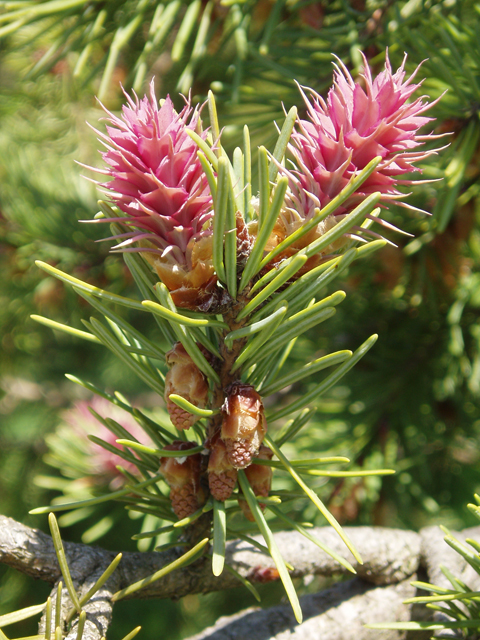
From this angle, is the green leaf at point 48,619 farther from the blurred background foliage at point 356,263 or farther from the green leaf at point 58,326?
the blurred background foliage at point 356,263

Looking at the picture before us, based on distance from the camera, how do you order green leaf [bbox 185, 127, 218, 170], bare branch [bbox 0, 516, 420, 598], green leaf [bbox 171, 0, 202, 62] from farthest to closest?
green leaf [bbox 171, 0, 202, 62], bare branch [bbox 0, 516, 420, 598], green leaf [bbox 185, 127, 218, 170]

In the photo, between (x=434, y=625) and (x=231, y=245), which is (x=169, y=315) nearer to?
(x=231, y=245)

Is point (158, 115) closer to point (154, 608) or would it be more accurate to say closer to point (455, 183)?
point (455, 183)

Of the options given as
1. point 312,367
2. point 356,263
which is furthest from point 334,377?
point 356,263

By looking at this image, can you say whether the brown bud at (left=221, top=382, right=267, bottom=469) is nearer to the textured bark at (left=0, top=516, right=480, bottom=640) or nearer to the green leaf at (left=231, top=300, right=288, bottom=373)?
the green leaf at (left=231, top=300, right=288, bottom=373)

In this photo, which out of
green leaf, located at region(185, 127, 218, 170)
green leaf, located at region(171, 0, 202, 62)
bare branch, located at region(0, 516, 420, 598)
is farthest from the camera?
green leaf, located at region(171, 0, 202, 62)

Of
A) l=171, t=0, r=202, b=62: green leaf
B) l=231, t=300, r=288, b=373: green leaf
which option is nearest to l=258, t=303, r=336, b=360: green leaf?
l=231, t=300, r=288, b=373: green leaf

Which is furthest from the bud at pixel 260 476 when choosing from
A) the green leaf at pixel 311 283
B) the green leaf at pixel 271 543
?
the green leaf at pixel 311 283


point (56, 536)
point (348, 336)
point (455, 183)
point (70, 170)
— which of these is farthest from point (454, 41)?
point (70, 170)
